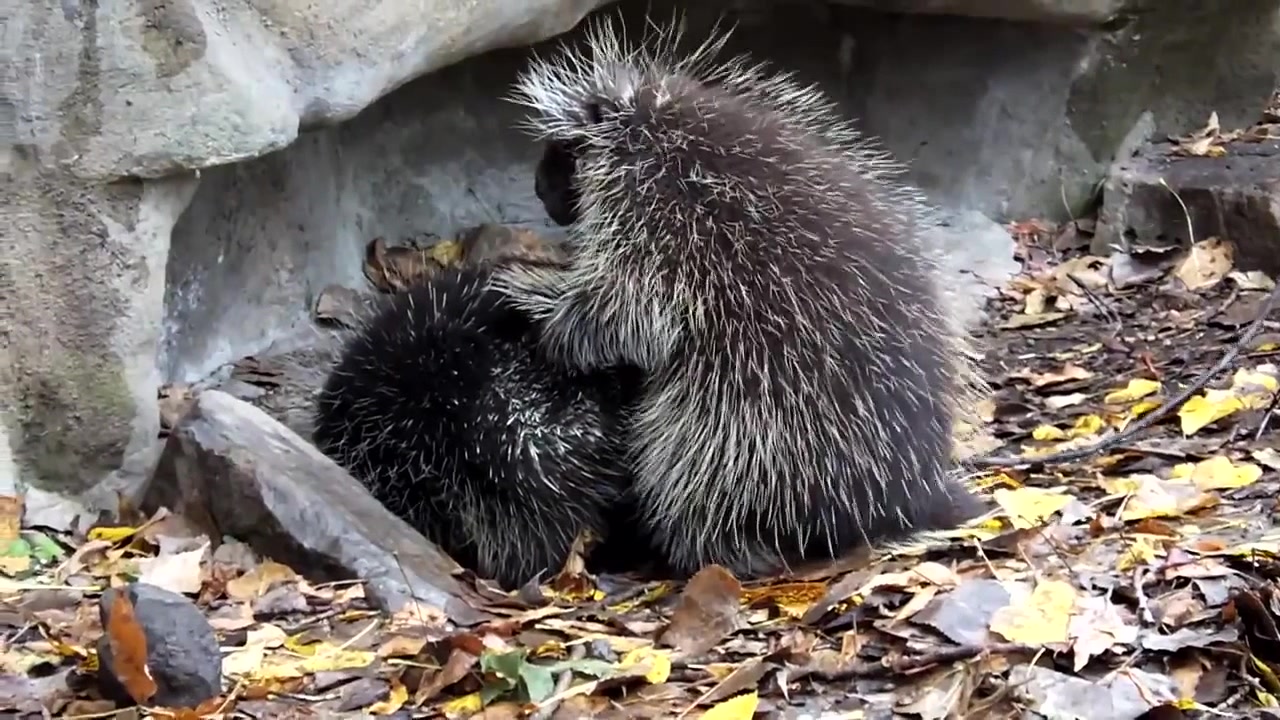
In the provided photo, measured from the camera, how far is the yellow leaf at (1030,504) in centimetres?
245

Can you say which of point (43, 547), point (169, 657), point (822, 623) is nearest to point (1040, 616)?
point (822, 623)

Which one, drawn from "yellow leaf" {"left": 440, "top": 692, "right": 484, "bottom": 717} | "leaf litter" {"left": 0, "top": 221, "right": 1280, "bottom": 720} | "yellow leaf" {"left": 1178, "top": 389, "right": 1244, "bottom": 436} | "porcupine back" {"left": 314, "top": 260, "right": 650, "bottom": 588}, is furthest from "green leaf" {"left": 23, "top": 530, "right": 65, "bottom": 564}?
"yellow leaf" {"left": 1178, "top": 389, "right": 1244, "bottom": 436}

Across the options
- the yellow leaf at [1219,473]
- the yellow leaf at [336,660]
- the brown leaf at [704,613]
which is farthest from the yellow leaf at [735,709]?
the yellow leaf at [1219,473]

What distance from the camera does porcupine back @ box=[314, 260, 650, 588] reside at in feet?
8.50

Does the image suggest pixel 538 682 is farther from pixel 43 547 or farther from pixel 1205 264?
pixel 1205 264

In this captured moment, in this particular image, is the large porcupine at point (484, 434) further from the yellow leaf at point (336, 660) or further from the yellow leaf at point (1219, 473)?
the yellow leaf at point (1219, 473)

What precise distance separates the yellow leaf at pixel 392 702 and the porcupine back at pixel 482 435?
0.81m

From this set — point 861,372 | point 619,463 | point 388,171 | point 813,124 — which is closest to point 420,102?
point 388,171

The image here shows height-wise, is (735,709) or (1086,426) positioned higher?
(1086,426)

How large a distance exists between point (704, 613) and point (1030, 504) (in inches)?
32.0

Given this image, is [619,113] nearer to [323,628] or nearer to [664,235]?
[664,235]

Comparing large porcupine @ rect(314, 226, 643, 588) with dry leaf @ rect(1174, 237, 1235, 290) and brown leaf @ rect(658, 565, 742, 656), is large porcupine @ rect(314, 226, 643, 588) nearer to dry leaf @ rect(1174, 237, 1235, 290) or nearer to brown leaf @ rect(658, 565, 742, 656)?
brown leaf @ rect(658, 565, 742, 656)

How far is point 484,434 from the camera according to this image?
259 centimetres

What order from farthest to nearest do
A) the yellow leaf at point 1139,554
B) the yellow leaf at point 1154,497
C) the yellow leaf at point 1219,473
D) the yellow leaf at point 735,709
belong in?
→ the yellow leaf at point 1219,473 < the yellow leaf at point 1154,497 < the yellow leaf at point 1139,554 < the yellow leaf at point 735,709
